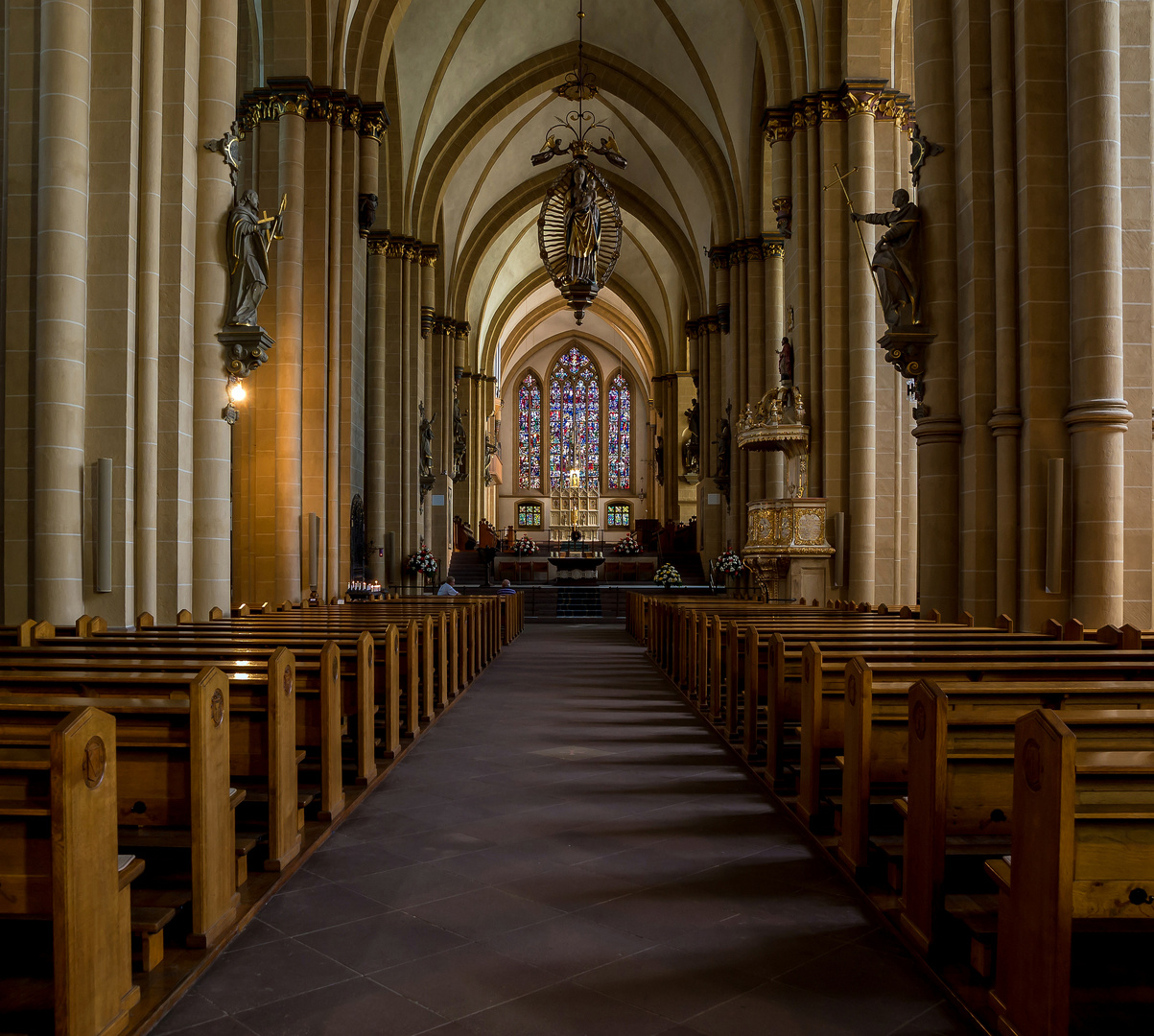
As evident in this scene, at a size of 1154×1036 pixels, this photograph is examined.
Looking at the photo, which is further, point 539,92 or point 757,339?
point 539,92

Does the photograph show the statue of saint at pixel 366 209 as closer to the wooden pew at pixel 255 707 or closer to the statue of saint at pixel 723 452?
the statue of saint at pixel 723 452

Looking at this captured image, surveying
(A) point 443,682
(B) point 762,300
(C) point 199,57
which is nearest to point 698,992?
(A) point 443,682

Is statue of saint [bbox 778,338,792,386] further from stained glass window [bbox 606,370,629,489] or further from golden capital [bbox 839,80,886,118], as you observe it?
stained glass window [bbox 606,370,629,489]

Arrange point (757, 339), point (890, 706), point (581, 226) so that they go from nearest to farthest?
point (890, 706) < point (581, 226) < point (757, 339)

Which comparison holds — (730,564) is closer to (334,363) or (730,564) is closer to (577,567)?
(577,567)

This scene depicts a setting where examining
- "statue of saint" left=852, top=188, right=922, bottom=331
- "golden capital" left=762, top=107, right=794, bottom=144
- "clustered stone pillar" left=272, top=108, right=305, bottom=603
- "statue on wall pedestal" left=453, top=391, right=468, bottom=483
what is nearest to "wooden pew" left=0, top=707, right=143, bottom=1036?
"statue of saint" left=852, top=188, right=922, bottom=331

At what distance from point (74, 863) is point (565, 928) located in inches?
67.1

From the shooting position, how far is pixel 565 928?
3.35m

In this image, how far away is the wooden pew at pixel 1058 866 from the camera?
2.27 meters

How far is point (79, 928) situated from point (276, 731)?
1.47 metres

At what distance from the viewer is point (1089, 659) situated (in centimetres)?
466

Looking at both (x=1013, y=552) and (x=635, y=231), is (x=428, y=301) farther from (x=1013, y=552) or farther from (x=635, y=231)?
(x=1013, y=552)

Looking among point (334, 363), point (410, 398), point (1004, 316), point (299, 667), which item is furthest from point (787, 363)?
point (299, 667)

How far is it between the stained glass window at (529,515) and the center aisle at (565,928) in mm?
41006
